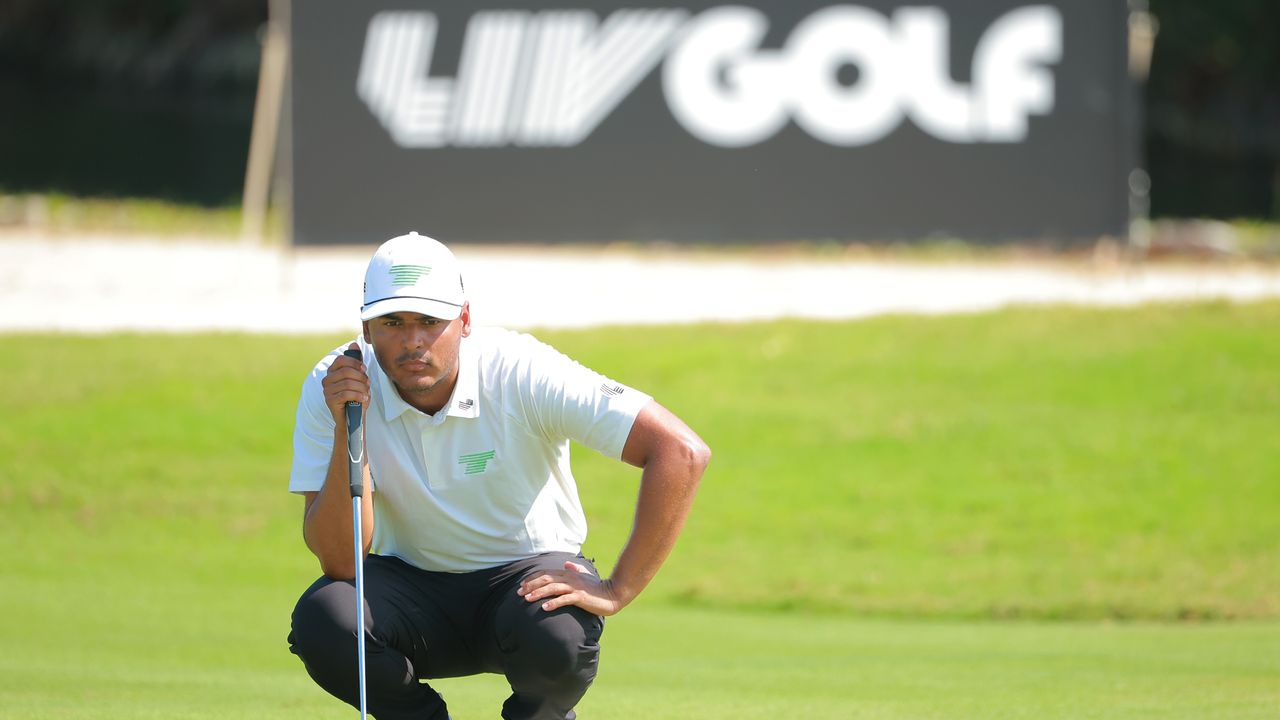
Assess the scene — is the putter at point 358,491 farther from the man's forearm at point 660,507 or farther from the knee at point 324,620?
the man's forearm at point 660,507

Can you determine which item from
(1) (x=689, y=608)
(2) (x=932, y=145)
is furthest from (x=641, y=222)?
(1) (x=689, y=608)

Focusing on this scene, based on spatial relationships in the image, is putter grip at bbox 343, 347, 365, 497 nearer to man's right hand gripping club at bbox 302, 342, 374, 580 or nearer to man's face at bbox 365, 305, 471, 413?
man's right hand gripping club at bbox 302, 342, 374, 580

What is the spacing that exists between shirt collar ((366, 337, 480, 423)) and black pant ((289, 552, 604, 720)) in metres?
0.46

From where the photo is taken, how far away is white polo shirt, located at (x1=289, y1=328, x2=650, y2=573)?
14.8ft

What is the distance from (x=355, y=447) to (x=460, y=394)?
1.08 ft

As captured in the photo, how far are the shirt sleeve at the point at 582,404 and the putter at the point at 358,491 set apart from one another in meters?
0.46

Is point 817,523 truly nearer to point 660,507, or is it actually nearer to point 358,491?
point 660,507

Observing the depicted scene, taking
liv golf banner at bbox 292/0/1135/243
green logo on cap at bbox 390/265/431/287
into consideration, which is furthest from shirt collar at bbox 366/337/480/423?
liv golf banner at bbox 292/0/1135/243

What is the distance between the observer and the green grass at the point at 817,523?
612 centimetres

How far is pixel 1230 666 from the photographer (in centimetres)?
639

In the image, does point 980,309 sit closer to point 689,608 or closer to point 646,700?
point 689,608

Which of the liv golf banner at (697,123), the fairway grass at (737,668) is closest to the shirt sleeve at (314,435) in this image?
the fairway grass at (737,668)

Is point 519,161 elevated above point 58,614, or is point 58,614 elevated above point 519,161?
point 519,161

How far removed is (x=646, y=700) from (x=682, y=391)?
660 cm
